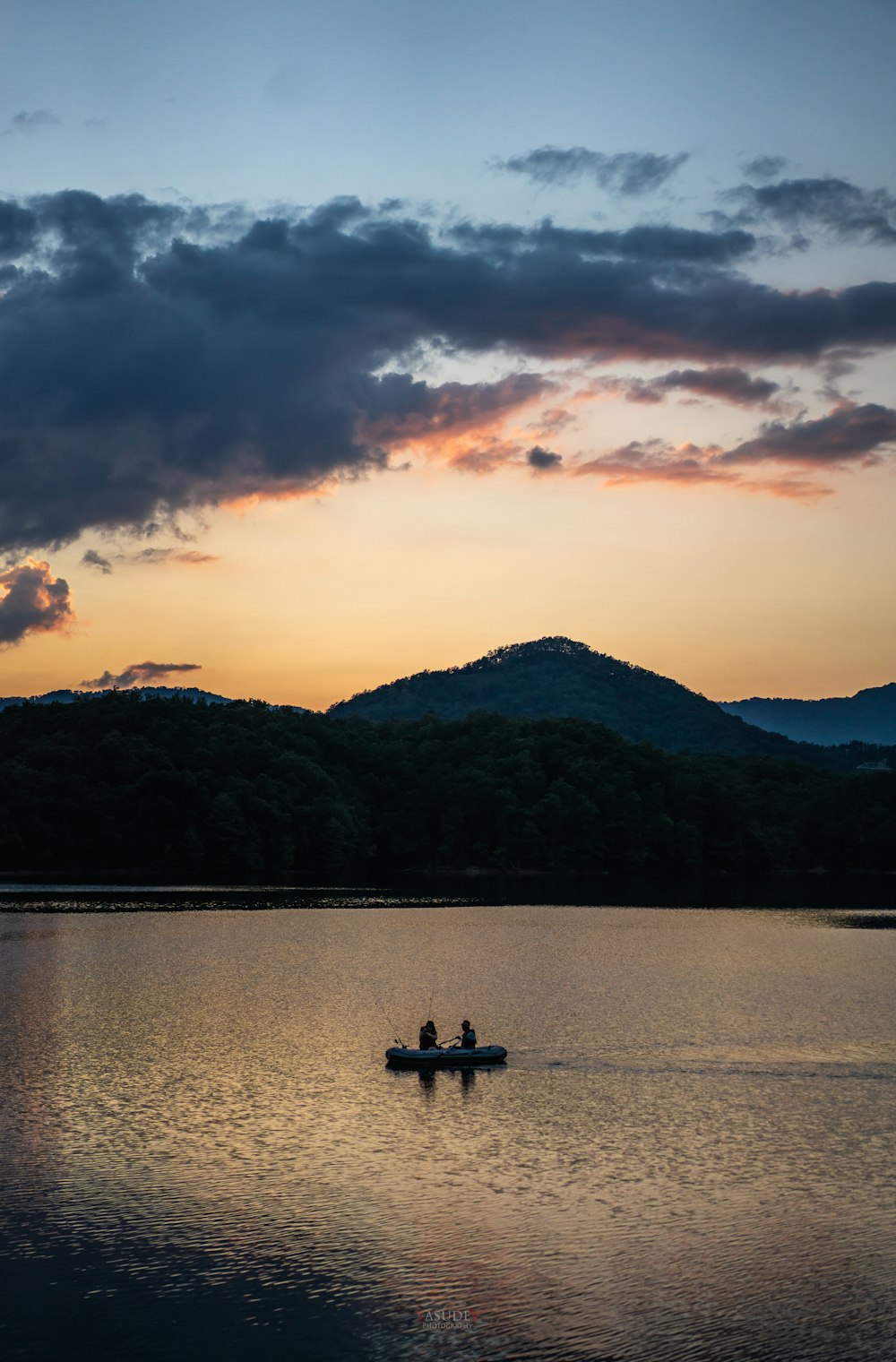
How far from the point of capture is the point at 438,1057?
46.3 metres

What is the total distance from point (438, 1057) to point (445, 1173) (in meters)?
13.2

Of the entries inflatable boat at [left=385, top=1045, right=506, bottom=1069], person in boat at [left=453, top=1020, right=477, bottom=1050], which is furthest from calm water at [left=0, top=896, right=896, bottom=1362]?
person in boat at [left=453, top=1020, right=477, bottom=1050]

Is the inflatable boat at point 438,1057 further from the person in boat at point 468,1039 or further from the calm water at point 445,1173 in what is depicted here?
the calm water at point 445,1173

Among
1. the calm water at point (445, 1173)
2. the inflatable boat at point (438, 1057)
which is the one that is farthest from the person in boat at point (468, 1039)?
the calm water at point (445, 1173)

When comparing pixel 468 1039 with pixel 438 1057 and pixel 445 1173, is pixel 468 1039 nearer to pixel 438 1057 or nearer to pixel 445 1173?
pixel 438 1057

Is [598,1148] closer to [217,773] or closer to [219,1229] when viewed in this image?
[219,1229]

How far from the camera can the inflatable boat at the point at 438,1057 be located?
46.3 metres

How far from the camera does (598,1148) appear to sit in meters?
35.7

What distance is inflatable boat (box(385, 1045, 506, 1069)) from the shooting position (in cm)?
4628

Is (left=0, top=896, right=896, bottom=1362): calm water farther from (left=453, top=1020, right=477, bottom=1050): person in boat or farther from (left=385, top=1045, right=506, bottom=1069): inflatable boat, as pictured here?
(left=453, top=1020, right=477, bottom=1050): person in boat

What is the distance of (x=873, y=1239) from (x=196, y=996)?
42.6 meters

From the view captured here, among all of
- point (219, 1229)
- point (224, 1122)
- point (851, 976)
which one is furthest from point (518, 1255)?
point (851, 976)

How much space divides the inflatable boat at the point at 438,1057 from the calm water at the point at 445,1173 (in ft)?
2.06

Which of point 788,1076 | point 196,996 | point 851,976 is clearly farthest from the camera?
point 851,976
